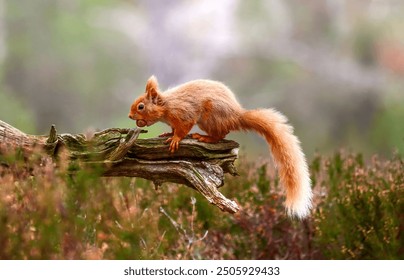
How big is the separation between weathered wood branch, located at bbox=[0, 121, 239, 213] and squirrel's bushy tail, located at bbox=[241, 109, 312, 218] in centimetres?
16

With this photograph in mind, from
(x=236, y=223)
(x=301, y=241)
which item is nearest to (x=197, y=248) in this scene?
(x=236, y=223)

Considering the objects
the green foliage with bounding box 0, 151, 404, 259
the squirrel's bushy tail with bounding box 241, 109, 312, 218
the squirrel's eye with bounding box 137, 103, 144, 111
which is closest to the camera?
the green foliage with bounding box 0, 151, 404, 259

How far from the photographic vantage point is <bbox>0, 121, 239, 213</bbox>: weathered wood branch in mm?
3369

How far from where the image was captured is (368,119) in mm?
4926

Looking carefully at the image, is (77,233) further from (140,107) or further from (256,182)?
(256,182)

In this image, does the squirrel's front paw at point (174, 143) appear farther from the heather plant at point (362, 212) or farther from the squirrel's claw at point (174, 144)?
the heather plant at point (362, 212)

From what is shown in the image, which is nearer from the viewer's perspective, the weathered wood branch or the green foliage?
the green foliage

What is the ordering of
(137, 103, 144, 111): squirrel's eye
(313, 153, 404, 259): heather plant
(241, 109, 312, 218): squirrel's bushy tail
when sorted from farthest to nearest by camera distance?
1. (313, 153, 404, 259): heather plant
2. (241, 109, 312, 218): squirrel's bushy tail
3. (137, 103, 144, 111): squirrel's eye

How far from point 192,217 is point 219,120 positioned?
91cm

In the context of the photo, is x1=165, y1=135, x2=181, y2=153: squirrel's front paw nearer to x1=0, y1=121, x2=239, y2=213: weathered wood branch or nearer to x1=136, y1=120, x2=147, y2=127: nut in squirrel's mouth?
x1=0, y1=121, x2=239, y2=213: weathered wood branch

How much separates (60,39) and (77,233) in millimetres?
2464

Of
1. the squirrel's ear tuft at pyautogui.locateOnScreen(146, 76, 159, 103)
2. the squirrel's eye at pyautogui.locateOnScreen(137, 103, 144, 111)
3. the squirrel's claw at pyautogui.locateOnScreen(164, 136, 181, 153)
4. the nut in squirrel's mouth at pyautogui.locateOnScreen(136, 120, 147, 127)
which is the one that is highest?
the squirrel's ear tuft at pyautogui.locateOnScreen(146, 76, 159, 103)

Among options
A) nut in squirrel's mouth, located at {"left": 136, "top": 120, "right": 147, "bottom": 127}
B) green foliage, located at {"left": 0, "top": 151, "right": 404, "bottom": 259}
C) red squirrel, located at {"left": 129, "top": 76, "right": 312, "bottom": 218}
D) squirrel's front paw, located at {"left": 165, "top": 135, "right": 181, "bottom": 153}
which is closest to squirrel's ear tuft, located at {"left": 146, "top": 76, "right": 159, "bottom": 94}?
red squirrel, located at {"left": 129, "top": 76, "right": 312, "bottom": 218}

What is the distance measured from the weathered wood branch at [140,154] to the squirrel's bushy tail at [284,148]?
0.16 metres
